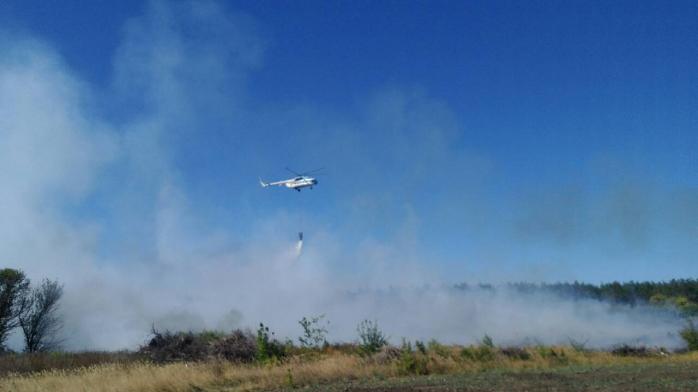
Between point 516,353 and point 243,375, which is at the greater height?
point 243,375

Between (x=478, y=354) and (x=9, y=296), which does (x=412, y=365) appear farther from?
(x=9, y=296)

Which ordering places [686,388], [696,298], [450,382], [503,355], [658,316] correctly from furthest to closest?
[696,298]
[658,316]
[503,355]
[450,382]
[686,388]

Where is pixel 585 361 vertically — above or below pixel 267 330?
below

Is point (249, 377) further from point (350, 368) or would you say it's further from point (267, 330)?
point (267, 330)

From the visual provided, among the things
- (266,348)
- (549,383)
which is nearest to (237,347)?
(266,348)

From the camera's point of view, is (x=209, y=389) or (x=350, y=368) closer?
(x=209, y=389)

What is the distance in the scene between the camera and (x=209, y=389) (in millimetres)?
21844

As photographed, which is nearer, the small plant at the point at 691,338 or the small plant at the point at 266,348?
the small plant at the point at 266,348

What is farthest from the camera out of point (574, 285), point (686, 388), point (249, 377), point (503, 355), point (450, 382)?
point (574, 285)

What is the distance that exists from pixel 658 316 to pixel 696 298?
35546 millimetres

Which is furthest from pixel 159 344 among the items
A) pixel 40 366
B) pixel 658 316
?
pixel 658 316

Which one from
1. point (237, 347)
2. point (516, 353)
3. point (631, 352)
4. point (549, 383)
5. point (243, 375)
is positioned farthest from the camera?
point (631, 352)

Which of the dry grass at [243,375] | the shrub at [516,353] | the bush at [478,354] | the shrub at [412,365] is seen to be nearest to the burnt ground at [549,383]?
the dry grass at [243,375]

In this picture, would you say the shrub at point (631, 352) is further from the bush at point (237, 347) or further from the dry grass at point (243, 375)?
the bush at point (237, 347)
